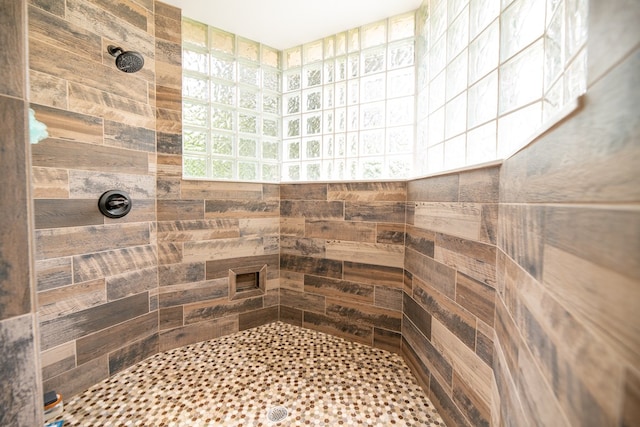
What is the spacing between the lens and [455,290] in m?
1.14

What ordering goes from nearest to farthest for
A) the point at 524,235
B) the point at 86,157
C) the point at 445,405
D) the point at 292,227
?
1. the point at 524,235
2. the point at 445,405
3. the point at 86,157
4. the point at 292,227

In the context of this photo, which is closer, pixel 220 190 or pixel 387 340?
pixel 387 340

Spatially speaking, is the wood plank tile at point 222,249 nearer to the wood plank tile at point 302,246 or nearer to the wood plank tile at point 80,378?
the wood plank tile at point 302,246

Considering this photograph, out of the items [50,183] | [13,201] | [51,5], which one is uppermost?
[51,5]

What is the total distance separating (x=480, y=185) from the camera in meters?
0.99

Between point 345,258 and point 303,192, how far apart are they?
0.67m

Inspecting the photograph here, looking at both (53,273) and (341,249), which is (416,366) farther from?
(53,273)

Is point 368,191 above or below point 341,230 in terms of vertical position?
above

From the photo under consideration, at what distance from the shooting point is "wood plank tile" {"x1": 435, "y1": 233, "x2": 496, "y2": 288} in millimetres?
922

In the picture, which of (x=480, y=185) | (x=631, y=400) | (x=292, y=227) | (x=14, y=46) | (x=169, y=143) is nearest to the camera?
(x=631, y=400)

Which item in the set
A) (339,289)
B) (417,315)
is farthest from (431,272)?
(339,289)

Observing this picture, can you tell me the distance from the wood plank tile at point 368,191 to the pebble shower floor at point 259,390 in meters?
1.15

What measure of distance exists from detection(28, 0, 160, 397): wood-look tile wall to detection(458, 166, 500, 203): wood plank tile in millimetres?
1943

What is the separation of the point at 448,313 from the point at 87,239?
6.69ft
